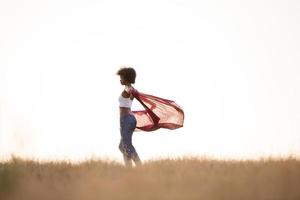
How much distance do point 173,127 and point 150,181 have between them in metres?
5.20

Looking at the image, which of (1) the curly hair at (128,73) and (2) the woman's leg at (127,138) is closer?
(2) the woman's leg at (127,138)

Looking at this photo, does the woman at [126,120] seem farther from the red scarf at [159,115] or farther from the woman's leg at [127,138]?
the red scarf at [159,115]

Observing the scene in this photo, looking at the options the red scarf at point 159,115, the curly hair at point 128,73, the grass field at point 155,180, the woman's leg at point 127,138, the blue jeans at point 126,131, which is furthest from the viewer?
the red scarf at point 159,115

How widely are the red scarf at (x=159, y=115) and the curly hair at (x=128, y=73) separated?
1152mm

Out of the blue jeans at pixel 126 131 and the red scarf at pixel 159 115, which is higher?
the red scarf at pixel 159 115

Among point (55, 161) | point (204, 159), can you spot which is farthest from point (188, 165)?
point (55, 161)

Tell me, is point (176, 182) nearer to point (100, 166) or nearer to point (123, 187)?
point (123, 187)

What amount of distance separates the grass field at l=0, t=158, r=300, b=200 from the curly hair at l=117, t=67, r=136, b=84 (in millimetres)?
1829

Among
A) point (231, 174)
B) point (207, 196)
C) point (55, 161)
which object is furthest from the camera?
point (55, 161)

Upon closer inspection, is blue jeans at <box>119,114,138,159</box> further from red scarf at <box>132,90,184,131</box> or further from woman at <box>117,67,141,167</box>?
red scarf at <box>132,90,184,131</box>

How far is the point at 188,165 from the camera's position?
12.2 meters

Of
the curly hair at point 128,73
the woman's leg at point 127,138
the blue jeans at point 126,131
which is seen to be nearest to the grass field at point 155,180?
the woman's leg at point 127,138

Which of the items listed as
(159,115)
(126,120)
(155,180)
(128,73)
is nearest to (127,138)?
(126,120)

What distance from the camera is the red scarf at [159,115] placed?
1458cm
